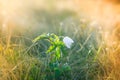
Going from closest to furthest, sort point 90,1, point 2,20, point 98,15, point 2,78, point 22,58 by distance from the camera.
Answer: point 2,78
point 22,58
point 2,20
point 98,15
point 90,1

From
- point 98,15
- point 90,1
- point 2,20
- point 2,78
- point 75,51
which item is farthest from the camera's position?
point 90,1

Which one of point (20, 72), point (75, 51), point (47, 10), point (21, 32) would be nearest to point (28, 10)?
point (47, 10)

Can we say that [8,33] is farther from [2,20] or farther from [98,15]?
[98,15]

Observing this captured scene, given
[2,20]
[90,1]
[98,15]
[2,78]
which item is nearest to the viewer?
[2,78]

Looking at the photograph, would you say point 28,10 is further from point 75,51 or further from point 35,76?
point 35,76

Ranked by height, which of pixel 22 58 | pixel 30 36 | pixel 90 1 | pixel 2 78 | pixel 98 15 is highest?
pixel 90 1

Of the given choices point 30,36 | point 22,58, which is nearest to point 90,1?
point 30,36

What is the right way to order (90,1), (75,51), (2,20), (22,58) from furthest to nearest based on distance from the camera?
(90,1) < (2,20) < (75,51) < (22,58)

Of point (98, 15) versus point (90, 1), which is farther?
point (90, 1)

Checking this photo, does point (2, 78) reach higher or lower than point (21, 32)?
lower
